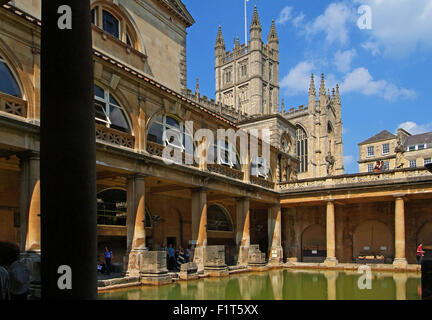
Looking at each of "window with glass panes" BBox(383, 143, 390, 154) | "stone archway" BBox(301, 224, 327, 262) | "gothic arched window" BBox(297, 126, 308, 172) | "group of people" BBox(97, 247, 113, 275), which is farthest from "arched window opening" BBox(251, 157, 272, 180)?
"gothic arched window" BBox(297, 126, 308, 172)

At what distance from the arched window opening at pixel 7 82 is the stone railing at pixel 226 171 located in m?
11.4

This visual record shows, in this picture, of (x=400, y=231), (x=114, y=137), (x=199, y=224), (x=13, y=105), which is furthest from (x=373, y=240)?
(x=13, y=105)

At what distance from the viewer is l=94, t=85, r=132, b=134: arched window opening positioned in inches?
668

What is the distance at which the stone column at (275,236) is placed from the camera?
1155 inches

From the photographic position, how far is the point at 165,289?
15.4 metres

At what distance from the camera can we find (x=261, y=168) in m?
30.5

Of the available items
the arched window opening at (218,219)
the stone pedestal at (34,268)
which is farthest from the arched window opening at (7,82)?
the arched window opening at (218,219)

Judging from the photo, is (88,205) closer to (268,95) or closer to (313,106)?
(313,106)

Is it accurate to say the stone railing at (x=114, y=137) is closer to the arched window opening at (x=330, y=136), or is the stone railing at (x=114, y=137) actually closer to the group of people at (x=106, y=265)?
the group of people at (x=106, y=265)

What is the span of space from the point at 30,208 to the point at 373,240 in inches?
1017

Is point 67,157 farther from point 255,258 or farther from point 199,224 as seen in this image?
point 255,258
